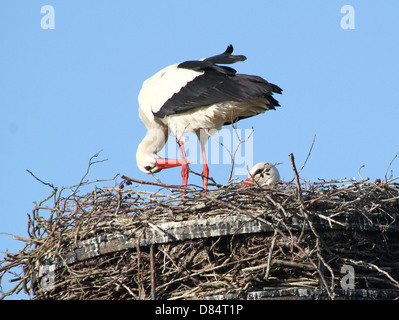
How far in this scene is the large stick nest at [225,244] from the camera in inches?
219

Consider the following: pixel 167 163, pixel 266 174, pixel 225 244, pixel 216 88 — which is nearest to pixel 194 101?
pixel 216 88

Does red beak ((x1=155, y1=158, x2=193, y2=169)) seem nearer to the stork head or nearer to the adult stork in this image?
the adult stork

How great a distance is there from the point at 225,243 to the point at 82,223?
1.28 m

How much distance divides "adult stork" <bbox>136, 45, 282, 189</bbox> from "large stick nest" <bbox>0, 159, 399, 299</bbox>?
197 centimetres

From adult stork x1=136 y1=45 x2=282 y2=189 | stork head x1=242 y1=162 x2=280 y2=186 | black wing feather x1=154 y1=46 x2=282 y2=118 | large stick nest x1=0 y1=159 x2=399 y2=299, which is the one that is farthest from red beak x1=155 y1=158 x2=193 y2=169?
large stick nest x1=0 y1=159 x2=399 y2=299

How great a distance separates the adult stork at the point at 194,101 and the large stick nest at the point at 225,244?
6.46 feet

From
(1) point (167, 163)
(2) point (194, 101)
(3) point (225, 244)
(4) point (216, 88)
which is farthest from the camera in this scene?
(1) point (167, 163)

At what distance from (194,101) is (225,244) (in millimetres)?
2700

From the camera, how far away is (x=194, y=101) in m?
8.20

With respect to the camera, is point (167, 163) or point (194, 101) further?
point (167, 163)

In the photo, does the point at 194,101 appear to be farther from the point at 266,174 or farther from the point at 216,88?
the point at 266,174

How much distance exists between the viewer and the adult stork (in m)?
7.99

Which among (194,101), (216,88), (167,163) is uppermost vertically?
(216,88)
